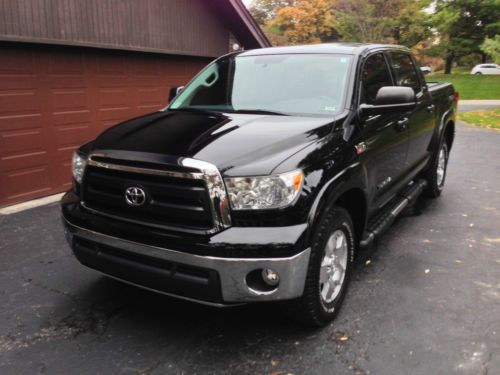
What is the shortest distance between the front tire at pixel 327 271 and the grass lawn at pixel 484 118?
13.4 m

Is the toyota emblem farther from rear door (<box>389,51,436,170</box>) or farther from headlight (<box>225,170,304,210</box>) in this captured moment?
rear door (<box>389,51,436,170</box>)

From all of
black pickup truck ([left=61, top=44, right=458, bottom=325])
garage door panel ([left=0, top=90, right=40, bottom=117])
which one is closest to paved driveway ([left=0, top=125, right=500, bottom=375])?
black pickup truck ([left=61, top=44, right=458, bottom=325])

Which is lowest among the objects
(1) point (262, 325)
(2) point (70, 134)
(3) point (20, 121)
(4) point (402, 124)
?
(1) point (262, 325)

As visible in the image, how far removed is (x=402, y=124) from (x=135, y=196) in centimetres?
277

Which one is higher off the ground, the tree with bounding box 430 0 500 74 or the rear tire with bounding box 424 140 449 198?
the tree with bounding box 430 0 500 74

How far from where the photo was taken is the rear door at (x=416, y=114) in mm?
4820

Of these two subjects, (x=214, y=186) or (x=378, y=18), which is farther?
(x=378, y=18)

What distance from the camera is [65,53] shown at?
739cm

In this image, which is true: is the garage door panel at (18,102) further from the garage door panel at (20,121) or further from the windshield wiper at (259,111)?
the windshield wiper at (259,111)

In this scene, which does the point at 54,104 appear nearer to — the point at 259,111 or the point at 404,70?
the point at 259,111

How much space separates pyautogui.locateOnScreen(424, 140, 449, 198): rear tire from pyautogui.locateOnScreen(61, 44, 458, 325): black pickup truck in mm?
2137

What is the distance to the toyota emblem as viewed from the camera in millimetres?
2832

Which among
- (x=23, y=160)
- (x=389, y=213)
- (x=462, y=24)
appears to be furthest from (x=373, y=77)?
(x=462, y=24)

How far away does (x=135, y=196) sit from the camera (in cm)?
285
